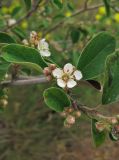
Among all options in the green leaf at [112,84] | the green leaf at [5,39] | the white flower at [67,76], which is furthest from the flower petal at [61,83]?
the green leaf at [5,39]

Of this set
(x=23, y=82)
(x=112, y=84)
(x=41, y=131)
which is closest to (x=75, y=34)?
(x=23, y=82)

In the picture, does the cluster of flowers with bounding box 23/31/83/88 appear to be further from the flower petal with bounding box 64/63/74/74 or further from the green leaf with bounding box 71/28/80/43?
the green leaf with bounding box 71/28/80/43

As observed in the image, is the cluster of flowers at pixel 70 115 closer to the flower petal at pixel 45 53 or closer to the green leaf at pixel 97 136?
the green leaf at pixel 97 136

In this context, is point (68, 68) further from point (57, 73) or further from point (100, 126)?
point (100, 126)

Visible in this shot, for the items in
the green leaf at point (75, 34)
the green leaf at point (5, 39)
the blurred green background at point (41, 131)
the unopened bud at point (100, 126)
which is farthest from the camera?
the blurred green background at point (41, 131)

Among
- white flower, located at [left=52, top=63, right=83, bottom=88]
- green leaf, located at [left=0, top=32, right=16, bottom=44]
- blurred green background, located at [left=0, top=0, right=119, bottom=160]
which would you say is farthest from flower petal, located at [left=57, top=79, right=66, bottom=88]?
blurred green background, located at [left=0, top=0, right=119, bottom=160]

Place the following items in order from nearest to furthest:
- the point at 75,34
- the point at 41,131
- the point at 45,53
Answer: the point at 45,53
the point at 75,34
the point at 41,131

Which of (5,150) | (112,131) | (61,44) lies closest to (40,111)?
(5,150)

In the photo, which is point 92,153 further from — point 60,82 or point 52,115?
point 60,82
